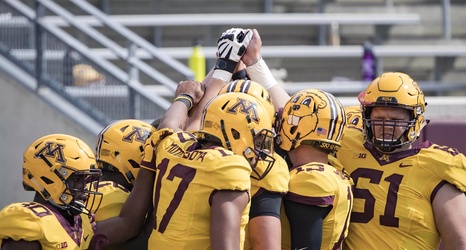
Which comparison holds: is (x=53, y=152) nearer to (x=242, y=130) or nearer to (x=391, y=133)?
(x=242, y=130)

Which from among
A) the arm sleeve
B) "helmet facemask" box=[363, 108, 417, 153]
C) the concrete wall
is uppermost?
"helmet facemask" box=[363, 108, 417, 153]

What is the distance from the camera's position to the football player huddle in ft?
11.2

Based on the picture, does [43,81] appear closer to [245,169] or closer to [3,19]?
[3,19]

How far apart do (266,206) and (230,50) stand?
93 cm

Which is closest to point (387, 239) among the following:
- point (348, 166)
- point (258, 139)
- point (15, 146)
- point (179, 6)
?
point (348, 166)

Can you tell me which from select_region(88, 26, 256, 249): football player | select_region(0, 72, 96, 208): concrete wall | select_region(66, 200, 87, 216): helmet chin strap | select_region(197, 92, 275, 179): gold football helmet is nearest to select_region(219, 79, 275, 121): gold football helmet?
select_region(88, 26, 256, 249): football player

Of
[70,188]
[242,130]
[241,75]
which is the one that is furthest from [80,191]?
[241,75]

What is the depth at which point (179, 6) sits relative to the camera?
428 inches

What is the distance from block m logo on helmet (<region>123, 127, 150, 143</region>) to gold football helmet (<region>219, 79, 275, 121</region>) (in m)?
0.39

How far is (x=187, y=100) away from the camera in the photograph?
4.04 meters

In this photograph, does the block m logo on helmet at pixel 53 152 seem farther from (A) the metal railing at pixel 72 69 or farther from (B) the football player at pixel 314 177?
(A) the metal railing at pixel 72 69

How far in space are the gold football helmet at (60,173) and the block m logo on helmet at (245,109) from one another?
0.58m

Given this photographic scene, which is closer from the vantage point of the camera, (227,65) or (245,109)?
(245,109)

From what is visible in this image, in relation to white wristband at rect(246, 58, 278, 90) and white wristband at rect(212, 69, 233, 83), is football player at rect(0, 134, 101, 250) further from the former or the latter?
white wristband at rect(246, 58, 278, 90)
